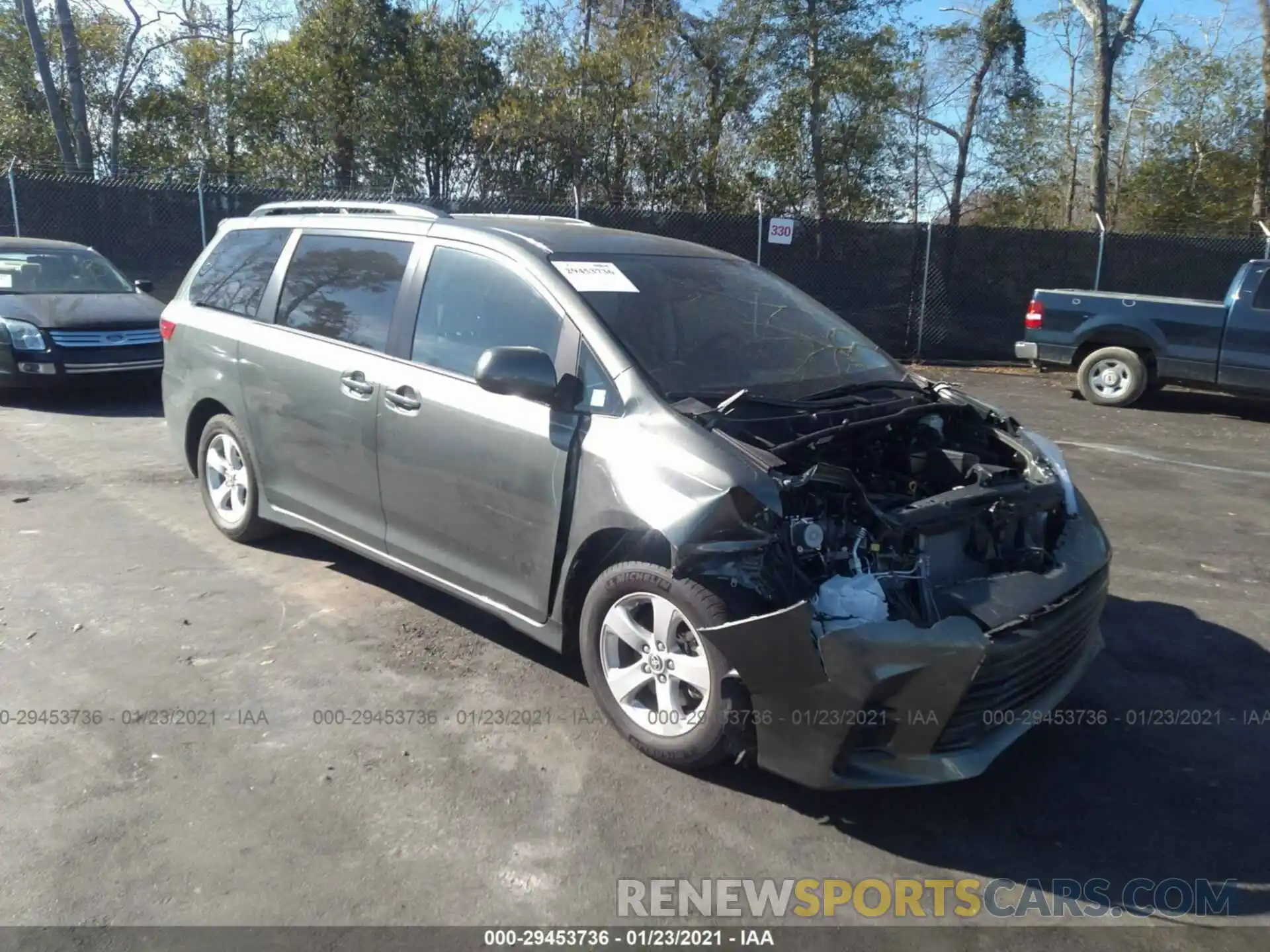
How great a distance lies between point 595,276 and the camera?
420cm

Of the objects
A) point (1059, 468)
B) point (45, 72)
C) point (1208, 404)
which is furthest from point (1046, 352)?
point (45, 72)

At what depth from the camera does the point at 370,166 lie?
21.8 meters

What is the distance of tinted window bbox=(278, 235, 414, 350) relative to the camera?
465 cm

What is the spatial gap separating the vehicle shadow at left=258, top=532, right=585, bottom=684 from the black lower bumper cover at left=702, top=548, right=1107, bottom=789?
1.21 meters

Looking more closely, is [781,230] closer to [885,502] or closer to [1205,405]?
[1205,405]

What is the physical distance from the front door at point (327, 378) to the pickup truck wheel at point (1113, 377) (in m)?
9.75

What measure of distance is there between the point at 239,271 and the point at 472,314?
2.06m

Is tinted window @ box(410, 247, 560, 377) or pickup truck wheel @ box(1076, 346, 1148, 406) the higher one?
tinted window @ box(410, 247, 560, 377)

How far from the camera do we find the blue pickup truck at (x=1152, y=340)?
1109cm

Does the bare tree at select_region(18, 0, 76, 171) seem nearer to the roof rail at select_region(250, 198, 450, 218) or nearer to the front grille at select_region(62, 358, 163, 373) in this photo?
the front grille at select_region(62, 358, 163, 373)

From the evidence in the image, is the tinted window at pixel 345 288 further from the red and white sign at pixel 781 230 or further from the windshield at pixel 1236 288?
the red and white sign at pixel 781 230

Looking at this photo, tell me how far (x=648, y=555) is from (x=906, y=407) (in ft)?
4.23

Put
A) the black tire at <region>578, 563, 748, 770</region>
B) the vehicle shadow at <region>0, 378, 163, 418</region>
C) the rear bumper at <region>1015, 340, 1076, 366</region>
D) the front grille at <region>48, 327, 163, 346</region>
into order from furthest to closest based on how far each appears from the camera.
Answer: the rear bumper at <region>1015, 340, 1076, 366</region>, the vehicle shadow at <region>0, 378, 163, 418</region>, the front grille at <region>48, 327, 163, 346</region>, the black tire at <region>578, 563, 748, 770</region>

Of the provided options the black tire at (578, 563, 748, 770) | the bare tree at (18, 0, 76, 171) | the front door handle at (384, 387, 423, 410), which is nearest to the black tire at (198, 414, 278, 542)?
the front door handle at (384, 387, 423, 410)
